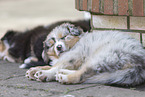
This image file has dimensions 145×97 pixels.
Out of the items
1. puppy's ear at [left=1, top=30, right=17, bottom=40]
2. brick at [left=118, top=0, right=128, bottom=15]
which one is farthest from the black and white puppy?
brick at [left=118, top=0, right=128, bottom=15]

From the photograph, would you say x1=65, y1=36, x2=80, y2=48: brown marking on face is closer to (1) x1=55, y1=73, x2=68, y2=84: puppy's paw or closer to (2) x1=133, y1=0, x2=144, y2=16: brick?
(1) x1=55, y1=73, x2=68, y2=84: puppy's paw

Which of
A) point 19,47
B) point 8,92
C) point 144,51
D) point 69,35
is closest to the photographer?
point 8,92

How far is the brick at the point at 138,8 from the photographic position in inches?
144

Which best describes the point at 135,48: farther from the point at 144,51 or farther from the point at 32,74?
the point at 32,74

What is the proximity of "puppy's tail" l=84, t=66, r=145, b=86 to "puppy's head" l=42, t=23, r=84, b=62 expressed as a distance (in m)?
0.78

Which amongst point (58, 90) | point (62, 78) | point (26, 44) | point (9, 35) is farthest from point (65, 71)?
point (9, 35)

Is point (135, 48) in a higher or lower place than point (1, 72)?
higher

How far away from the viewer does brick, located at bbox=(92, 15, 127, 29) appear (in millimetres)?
4016

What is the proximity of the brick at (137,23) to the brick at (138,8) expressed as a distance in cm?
17

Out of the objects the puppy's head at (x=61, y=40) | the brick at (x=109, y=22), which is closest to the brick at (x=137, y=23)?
the brick at (x=109, y=22)

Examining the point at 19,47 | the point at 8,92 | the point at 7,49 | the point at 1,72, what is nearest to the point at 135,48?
the point at 8,92

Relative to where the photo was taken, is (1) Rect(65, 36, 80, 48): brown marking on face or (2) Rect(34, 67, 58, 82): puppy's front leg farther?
(1) Rect(65, 36, 80, 48): brown marking on face

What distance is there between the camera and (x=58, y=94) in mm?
2648

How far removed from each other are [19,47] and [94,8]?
203cm
